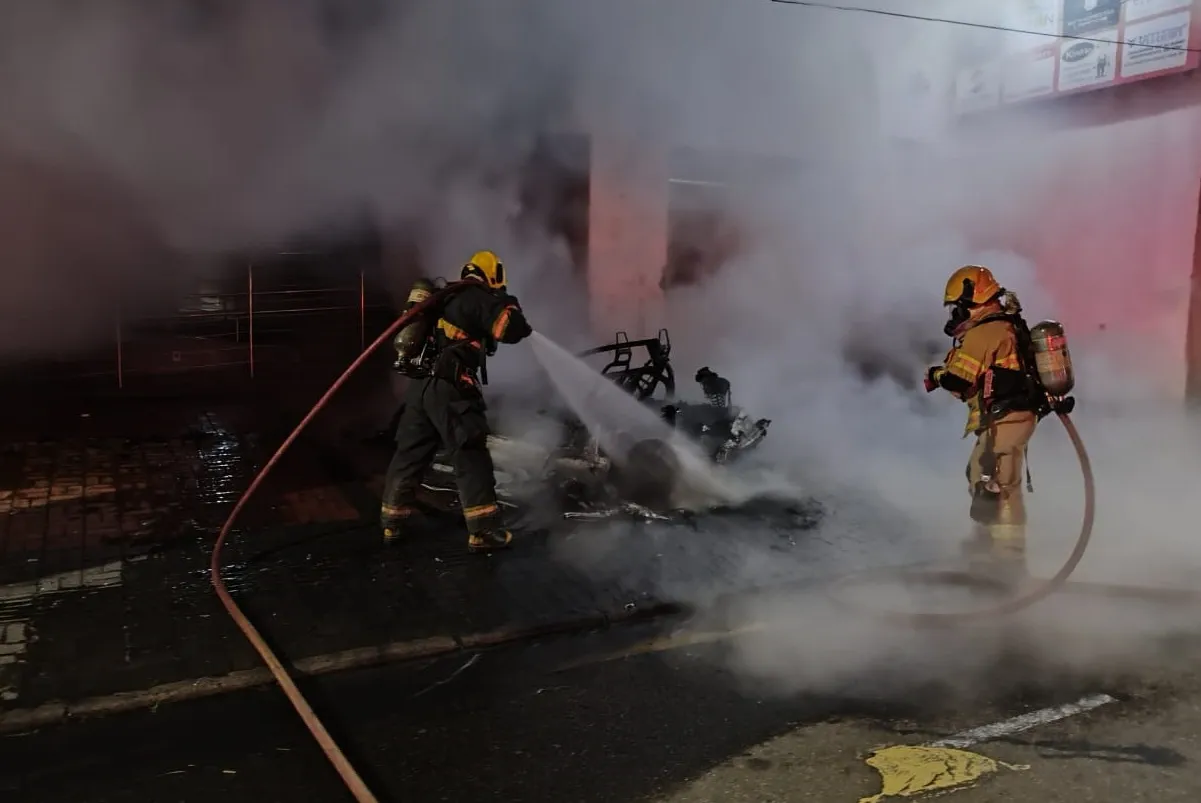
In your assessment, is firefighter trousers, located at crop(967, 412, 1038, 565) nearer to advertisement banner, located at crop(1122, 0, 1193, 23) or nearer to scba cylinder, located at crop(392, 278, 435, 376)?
scba cylinder, located at crop(392, 278, 435, 376)

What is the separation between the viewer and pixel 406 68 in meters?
5.48

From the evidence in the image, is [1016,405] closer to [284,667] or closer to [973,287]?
[973,287]

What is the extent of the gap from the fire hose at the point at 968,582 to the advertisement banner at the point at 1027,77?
5491 mm

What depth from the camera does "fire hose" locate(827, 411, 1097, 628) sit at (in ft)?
12.4

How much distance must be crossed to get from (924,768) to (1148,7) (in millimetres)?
7299

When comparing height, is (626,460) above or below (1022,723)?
above

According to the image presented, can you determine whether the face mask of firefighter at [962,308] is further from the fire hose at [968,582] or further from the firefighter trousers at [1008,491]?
the fire hose at [968,582]

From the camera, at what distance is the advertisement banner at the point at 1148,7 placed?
291 inches

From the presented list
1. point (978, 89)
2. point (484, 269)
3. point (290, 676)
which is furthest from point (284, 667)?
point (978, 89)

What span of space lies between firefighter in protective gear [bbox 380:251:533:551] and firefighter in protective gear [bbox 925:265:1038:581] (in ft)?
6.39

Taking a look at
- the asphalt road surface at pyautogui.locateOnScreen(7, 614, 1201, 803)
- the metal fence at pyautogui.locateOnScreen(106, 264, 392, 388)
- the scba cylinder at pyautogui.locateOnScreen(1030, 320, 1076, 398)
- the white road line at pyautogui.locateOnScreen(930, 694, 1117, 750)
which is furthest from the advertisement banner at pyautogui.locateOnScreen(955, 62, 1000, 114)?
the white road line at pyautogui.locateOnScreen(930, 694, 1117, 750)

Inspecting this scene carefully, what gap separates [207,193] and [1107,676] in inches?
201

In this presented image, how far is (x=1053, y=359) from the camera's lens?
3982 mm

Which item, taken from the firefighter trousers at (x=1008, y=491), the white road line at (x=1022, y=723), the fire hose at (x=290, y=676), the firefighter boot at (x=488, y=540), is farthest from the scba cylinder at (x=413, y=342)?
the white road line at (x=1022, y=723)
